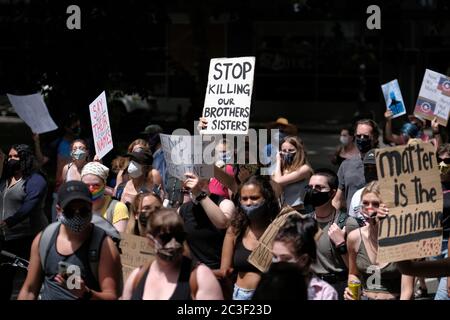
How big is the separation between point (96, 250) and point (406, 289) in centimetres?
194

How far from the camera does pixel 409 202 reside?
5.61 meters

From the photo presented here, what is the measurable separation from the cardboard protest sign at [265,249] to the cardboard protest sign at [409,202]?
102cm

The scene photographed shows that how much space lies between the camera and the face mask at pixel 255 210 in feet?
22.4

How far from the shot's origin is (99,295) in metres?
5.74

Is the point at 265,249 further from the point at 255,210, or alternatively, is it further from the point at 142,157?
the point at 142,157

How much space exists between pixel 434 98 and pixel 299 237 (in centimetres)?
735

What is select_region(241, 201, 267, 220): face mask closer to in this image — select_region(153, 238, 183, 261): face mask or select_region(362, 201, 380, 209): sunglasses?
select_region(362, 201, 380, 209): sunglasses

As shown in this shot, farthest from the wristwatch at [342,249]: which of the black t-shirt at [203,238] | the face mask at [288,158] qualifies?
the face mask at [288,158]

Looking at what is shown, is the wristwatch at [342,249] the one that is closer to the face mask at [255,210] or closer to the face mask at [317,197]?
the face mask at [255,210]

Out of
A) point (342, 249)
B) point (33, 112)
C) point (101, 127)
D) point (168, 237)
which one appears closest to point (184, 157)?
point (342, 249)

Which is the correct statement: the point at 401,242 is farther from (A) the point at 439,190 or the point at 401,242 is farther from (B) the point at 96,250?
(B) the point at 96,250

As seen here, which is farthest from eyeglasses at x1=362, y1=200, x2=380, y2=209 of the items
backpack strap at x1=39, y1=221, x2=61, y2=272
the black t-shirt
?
backpack strap at x1=39, y1=221, x2=61, y2=272

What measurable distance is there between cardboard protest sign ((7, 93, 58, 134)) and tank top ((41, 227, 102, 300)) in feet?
19.3
